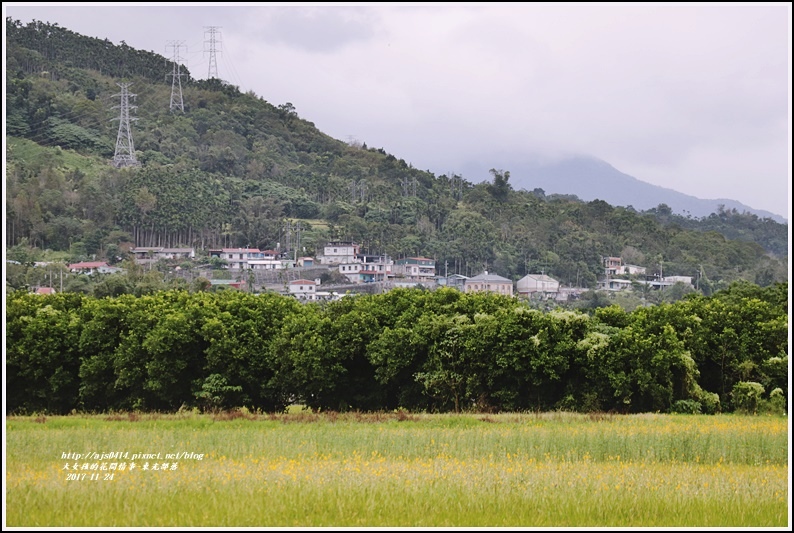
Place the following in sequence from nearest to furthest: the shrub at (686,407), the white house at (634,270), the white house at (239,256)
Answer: the shrub at (686,407) → the white house at (634,270) → the white house at (239,256)

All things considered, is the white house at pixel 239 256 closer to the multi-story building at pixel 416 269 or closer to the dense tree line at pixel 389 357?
the multi-story building at pixel 416 269

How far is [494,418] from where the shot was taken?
17359 mm

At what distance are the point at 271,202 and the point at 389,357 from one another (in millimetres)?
89599

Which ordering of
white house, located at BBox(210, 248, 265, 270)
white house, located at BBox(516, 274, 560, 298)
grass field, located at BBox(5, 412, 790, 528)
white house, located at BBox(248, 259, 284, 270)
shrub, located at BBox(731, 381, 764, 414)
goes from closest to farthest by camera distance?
grass field, located at BBox(5, 412, 790, 528) < shrub, located at BBox(731, 381, 764, 414) < white house, located at BBox(516, 274, 560, 298) < white house, located at BBox(248, 259, 284, 270) < white house, located at BBox(210, 248, 265, 270)

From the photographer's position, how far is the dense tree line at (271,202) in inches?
3573

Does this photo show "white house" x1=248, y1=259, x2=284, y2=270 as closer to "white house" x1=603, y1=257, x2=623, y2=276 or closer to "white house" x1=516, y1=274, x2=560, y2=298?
"white house" x1=516, y1=274, x2=560, y2=298

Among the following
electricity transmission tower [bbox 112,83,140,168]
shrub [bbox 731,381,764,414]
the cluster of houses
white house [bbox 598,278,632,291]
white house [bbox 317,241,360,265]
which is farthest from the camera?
electricity transmission tower [bbox 112,83,140,168]

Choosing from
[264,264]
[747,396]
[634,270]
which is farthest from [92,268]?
[747,396]

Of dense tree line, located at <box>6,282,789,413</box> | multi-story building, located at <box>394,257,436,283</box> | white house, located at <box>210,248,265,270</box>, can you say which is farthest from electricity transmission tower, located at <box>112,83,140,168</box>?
dense tree line, located at <box>6,282,789,413</box>

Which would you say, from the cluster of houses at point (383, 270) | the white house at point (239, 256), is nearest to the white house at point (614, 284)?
the cluster of houses at point (383, 270)

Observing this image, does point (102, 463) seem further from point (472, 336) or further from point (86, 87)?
point (86, 87)

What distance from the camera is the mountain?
12450 centimetres

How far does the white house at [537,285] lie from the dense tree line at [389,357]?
207 feet

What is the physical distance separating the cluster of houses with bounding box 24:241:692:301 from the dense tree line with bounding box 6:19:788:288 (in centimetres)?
224
